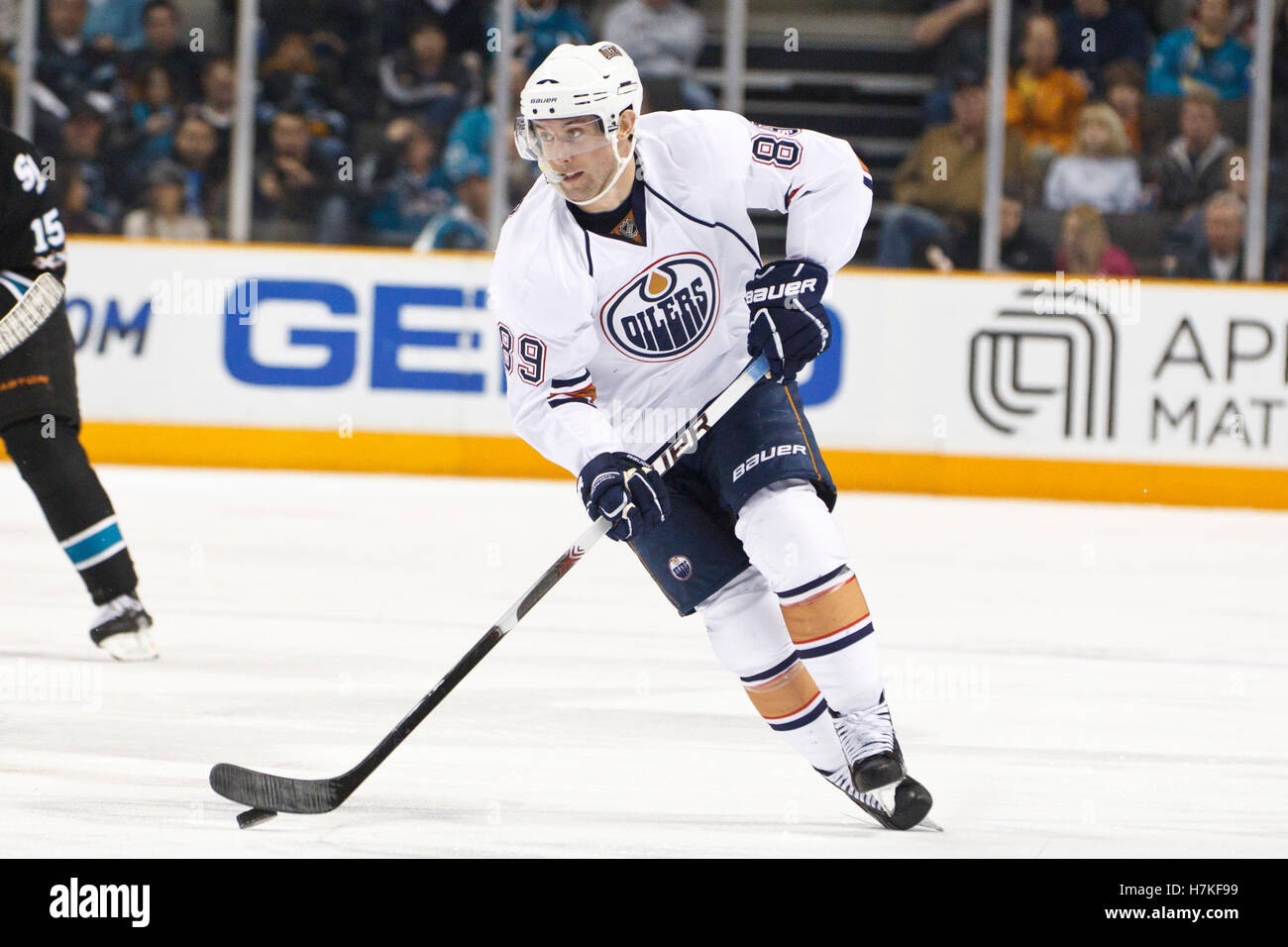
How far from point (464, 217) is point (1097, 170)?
2.49 m

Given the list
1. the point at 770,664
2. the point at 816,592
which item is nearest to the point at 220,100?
the point at 770,664

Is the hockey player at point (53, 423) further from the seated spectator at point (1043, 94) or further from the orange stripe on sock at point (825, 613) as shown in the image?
the seated spectator at point (1043, 94)

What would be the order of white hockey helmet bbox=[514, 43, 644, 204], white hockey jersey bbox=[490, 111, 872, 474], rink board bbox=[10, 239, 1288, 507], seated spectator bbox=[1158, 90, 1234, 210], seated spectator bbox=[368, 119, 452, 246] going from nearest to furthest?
1. white hockey helmet bbox=[514, 43, 644, 204]
2. white hockey jersey bbox=[490, 111, 872, 474]
3. rink board bbox=[10, 239, 1288, 507]
4. seated spectator bbox=[1158, 90, 1234, 210]
5. seated spectator bbox=[368, 119, 452, 246]

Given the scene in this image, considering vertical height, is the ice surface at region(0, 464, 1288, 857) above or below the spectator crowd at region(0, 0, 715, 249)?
below

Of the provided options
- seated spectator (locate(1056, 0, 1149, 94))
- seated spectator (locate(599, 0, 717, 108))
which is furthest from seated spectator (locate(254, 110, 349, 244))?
seated spectator (locate(1056, 0, 1149, 94))

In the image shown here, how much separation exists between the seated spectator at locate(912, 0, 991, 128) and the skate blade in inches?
180

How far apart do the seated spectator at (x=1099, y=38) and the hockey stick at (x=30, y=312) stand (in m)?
4.75

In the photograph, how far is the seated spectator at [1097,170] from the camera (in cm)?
699

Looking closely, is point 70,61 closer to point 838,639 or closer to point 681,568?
point 681,568

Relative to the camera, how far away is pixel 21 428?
11.9ft

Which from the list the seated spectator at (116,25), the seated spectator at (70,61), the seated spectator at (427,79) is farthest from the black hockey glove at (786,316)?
the seated spectator at (116,25)

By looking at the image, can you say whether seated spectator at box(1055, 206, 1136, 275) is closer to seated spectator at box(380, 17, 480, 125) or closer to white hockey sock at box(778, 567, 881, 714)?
seated spectator at box(380, 17, 480, 125)

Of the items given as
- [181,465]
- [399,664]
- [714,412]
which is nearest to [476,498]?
[181,465]

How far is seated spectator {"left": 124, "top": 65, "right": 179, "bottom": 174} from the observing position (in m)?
7.32
